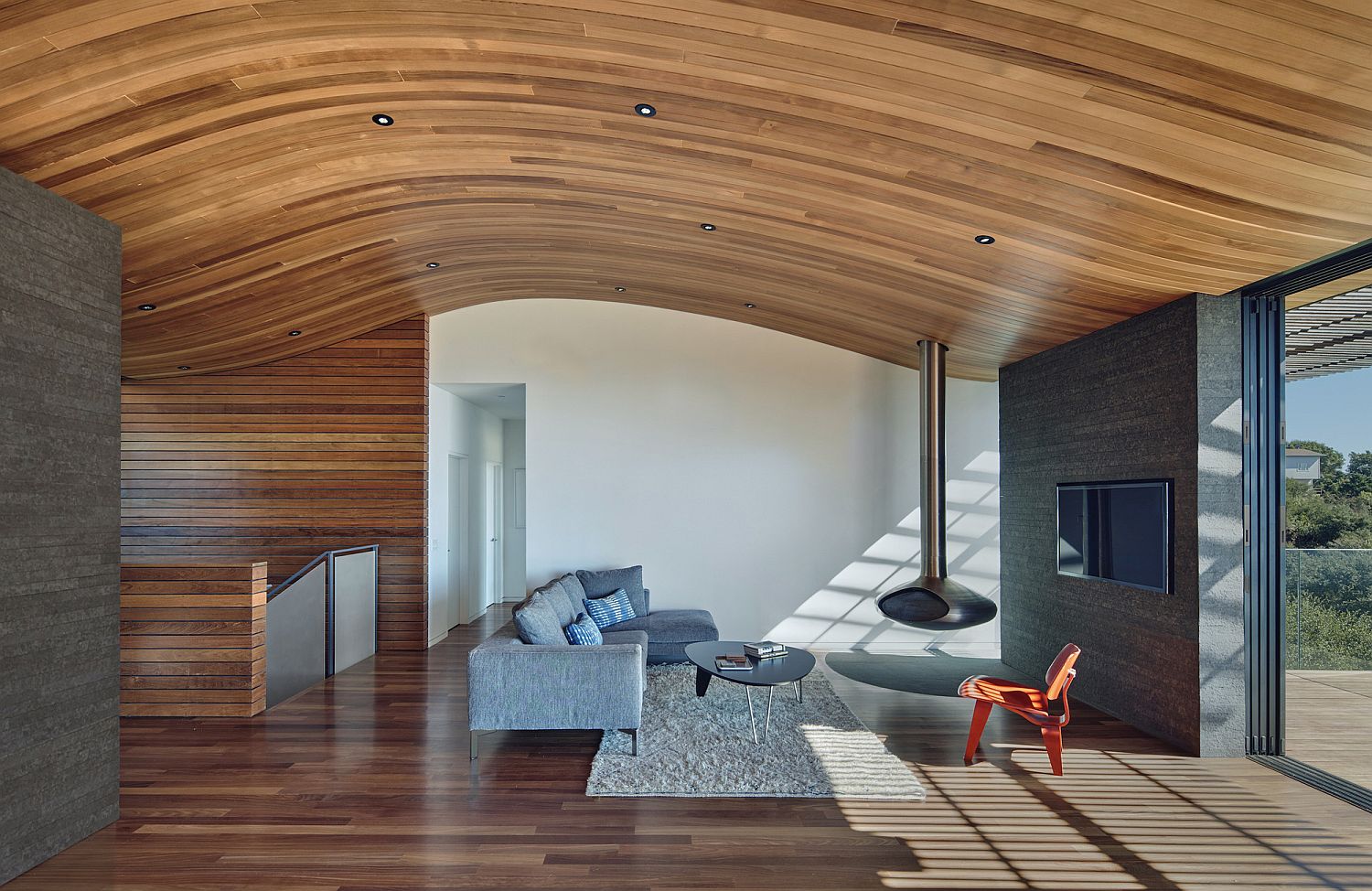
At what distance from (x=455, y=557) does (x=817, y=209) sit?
19.7 feet

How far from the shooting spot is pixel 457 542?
8.92 meters

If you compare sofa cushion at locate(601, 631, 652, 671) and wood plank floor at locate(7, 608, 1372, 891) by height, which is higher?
sofa cushion at locate(601, 631, 652, 671)

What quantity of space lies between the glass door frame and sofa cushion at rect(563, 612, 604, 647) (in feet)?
12.5

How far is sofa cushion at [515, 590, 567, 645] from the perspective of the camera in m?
4.73

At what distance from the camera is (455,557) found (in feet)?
28.9

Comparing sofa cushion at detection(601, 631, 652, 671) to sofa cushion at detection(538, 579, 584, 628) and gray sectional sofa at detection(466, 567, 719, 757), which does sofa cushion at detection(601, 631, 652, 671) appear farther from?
gray sectional sofa at detection(466, 567, 719, 757)

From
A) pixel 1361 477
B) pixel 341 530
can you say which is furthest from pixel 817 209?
pixel 341 530

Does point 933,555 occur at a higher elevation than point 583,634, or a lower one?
higher

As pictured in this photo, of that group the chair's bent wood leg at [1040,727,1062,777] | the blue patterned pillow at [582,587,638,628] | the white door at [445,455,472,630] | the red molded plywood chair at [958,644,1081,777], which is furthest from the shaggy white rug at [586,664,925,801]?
the white door at [445,455,472,630]

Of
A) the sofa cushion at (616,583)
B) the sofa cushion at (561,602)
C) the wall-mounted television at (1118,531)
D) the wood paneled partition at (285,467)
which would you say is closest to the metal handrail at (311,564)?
the wood paneled partition at (285,467)

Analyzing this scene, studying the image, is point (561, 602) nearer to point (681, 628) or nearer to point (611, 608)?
point (611, 608)

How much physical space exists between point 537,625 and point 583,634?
61 centimetres

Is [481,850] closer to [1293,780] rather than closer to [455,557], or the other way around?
[1293,780]

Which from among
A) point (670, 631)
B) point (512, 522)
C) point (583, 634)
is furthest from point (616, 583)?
point (512, 522)
